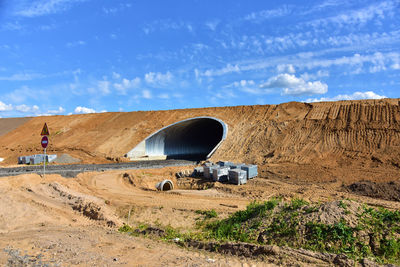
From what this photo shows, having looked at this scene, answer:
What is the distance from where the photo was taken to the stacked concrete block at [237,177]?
1556 centimetres

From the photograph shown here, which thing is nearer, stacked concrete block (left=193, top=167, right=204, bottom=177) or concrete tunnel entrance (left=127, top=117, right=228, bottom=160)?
stacked concrete block (left=193, top=167, right=204, bottom=177)

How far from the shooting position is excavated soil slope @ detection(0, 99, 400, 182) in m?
19.1

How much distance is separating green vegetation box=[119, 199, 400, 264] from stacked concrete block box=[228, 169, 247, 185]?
7.76 metres

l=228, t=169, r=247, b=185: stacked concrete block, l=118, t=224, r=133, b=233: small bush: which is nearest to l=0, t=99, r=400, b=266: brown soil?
l=118, t=224, r=133, b=233: small bush

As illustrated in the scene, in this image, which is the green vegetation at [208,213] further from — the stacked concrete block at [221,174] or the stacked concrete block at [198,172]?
the stacked concrete block at [198,172]

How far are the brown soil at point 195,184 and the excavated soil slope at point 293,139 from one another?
98 millimetres

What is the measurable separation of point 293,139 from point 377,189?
12.1 m

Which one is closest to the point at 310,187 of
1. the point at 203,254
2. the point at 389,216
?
the point at 389,216

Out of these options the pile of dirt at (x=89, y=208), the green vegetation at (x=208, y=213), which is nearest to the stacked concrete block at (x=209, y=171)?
the green vegetation at (x=208, y=213)

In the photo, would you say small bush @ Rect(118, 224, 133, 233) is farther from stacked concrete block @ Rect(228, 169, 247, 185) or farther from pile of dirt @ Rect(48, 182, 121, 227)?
stacked concrete block @ Rect(228, 169, 247, 185)

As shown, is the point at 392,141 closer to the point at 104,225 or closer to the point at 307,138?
the point at 307,138

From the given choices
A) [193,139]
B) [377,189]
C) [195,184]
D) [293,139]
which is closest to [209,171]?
[195,184]

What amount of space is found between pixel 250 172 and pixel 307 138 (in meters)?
9.93

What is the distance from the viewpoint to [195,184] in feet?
56.1
